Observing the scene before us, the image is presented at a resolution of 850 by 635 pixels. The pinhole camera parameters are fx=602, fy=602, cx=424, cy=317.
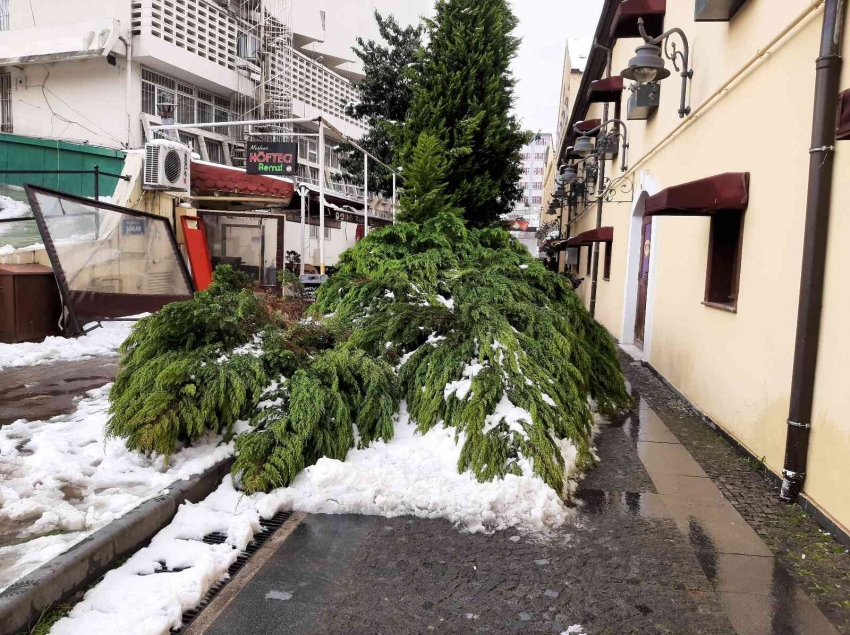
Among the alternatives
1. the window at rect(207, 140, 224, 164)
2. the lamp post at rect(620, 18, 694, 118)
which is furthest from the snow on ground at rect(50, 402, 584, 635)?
the window at rect(207, 140, 224, 164)

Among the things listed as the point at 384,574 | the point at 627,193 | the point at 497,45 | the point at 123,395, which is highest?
the point at 497,45

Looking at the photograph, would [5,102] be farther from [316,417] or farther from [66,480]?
[316,417]

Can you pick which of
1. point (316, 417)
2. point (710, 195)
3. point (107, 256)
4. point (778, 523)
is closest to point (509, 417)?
point (316, 417)

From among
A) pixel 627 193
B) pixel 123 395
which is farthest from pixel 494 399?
pixel 627 193

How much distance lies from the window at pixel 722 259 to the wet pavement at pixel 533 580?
293cm

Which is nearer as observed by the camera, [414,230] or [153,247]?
[414,230]

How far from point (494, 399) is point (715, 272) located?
132 inches

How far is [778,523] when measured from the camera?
3.79 m

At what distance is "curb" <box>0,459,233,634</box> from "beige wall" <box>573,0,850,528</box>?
3.88 meters

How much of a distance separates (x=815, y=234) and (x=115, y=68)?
54.1 feet

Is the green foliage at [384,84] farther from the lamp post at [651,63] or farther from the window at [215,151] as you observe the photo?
the lamp post at [651,63]

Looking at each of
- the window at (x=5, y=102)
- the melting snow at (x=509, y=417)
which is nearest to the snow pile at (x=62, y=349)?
the melting snow at (x=509, y=417)

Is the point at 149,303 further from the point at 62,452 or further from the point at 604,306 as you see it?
the point at 604,306

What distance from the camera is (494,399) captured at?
4477mm
